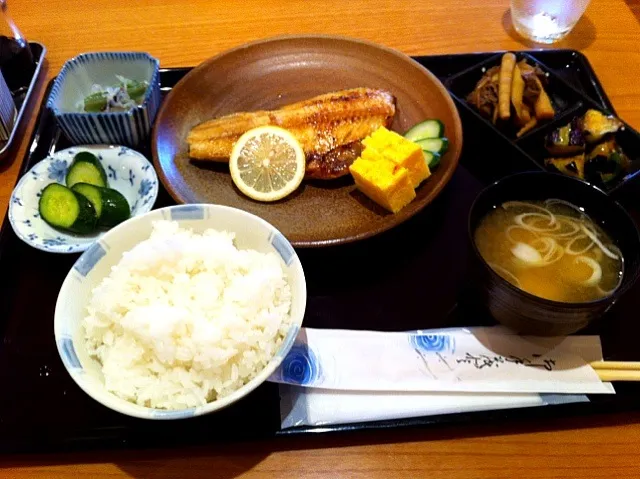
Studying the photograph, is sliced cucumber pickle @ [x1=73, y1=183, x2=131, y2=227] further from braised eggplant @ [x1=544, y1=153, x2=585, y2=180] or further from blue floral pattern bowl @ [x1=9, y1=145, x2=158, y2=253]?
braised eggplant @ [x1=544, y1=153, x2=585, y2=180]

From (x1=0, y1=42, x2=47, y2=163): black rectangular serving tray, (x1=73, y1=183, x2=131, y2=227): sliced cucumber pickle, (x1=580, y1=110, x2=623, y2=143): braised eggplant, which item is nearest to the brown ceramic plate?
(x1=73, y1=183, x2=131, y2=227): sliced cucumber pickle

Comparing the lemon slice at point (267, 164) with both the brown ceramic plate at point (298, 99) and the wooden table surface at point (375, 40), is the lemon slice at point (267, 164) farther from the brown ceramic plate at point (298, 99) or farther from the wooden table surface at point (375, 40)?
the wooden table surface at point (375, 40)

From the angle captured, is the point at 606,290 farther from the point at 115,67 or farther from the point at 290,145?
the point at 115,67

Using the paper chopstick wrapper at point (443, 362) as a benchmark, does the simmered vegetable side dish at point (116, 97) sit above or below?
above

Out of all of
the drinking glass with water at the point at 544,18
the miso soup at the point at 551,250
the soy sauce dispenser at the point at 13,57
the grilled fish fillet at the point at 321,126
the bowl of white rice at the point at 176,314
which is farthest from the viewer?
the drinking glass with water at the point at 544,18

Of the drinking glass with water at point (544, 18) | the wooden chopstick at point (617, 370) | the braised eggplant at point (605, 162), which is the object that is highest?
the drinking glass with water at point (544, 18)

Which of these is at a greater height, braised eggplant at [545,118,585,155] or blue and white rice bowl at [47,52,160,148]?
blue and white rice bowl at [47,52,160,148]

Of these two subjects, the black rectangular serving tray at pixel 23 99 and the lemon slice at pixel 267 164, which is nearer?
the lemon slice at pixel 267 164

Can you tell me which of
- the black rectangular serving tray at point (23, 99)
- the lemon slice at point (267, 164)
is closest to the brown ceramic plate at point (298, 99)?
the lemon slice at point (267, 164)
